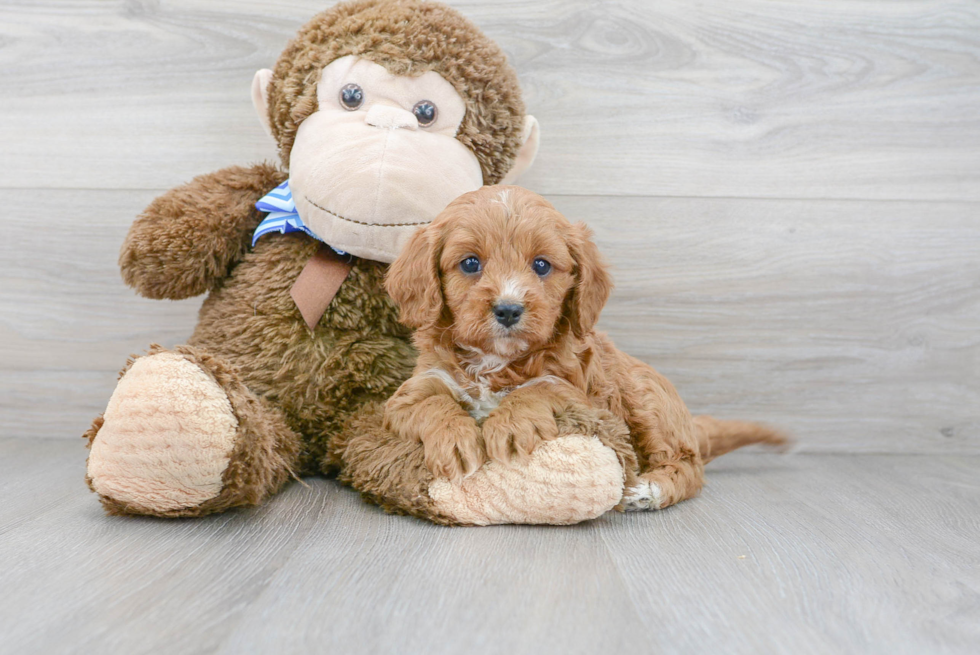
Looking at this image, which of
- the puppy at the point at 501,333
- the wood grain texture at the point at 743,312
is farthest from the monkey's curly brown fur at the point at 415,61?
the wood grain texture at the point at 743,312

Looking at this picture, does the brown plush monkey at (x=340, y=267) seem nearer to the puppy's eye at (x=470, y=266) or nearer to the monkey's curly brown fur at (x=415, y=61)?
the monkey's curly brown fur at (x=415, y=61)

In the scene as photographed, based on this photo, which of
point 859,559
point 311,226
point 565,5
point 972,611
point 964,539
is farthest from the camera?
point 565,5

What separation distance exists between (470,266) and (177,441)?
54 centimetres

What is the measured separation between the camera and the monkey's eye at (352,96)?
59.1 inches

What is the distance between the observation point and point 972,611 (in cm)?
101

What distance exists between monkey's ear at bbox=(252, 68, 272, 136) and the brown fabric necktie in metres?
0.32

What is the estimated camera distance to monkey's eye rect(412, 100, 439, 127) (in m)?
1.51

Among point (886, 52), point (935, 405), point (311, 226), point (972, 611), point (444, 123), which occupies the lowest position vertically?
point (935, 405)

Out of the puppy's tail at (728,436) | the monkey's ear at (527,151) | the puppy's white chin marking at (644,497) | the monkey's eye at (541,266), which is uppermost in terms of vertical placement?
the monkey's ear at (527,151)

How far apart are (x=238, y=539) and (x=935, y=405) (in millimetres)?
1818

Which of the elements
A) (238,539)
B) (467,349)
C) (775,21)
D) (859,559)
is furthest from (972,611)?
(775,21)

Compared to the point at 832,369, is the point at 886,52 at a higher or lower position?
higher

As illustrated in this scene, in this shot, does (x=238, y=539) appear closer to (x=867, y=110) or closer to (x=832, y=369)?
(x=832, y=369)

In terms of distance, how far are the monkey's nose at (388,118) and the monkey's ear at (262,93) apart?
295mm
